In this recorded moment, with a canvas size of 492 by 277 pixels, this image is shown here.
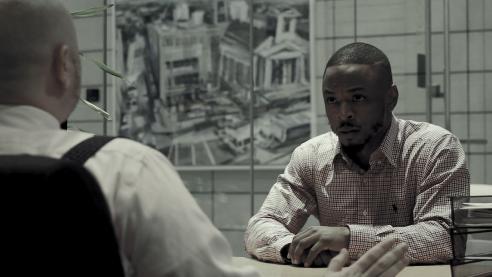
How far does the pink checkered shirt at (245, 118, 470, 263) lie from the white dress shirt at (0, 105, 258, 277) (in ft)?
4.47

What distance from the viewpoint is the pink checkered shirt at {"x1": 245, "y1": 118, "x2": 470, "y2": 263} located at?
2420 millimetres

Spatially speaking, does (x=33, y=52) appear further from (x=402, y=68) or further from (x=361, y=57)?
(x=402, y=68)

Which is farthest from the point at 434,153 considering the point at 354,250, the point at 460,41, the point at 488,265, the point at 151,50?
the point at 151,50

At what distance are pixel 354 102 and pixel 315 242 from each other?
60 cm

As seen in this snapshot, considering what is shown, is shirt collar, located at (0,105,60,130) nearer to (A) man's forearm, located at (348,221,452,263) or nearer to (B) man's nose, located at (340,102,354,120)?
(A) man's forearm, located at (348,221,452,263)

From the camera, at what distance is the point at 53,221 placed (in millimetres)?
885

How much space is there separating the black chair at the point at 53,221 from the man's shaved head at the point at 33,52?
244 mm

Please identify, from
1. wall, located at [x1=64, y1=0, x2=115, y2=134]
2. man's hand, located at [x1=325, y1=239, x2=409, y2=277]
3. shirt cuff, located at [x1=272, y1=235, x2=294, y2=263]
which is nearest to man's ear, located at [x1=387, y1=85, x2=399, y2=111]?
shirt cuff, located at [x1=272, y1=235, x2=294, y2=263]

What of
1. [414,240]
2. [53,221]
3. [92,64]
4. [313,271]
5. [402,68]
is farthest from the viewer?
[92,64]

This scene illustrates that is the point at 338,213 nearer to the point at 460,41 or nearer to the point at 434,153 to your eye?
the point at 434,153

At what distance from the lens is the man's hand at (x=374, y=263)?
5.07 feet

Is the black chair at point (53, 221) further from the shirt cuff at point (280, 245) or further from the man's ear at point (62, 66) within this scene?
the shirt cuff at point (280, 245)

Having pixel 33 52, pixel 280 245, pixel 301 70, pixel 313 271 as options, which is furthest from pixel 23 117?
pixel 301 70

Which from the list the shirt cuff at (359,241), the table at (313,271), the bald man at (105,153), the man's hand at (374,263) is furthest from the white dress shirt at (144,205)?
the shirt cuff at (359,241)
